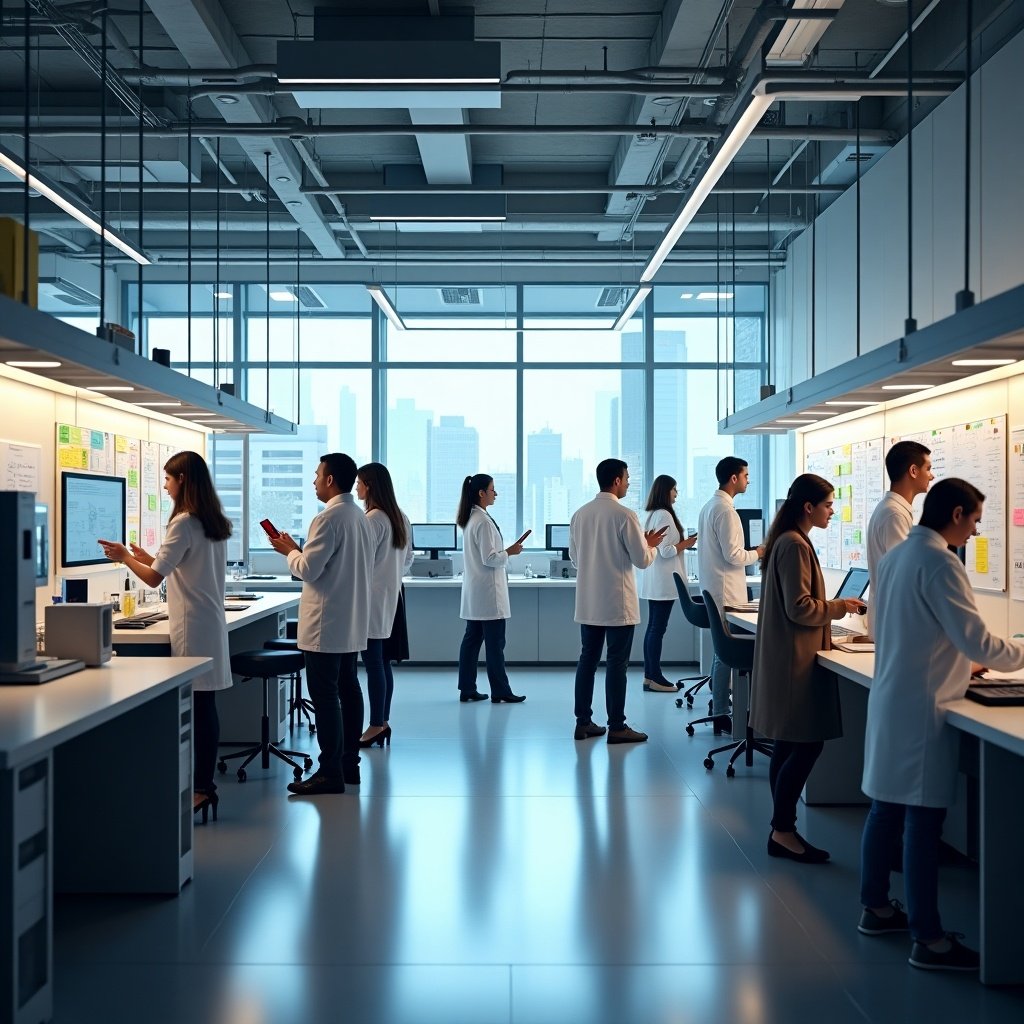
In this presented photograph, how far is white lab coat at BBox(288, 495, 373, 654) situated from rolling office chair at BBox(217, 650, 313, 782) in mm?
439

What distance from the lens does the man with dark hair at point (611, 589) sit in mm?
6129

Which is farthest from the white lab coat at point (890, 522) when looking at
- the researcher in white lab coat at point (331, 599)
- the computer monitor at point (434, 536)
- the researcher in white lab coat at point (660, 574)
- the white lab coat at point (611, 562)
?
the computer monitor at point (434, 536)

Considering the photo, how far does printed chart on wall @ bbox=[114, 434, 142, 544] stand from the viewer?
6098 mm

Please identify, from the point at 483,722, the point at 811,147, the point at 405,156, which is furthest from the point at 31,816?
the point at 811,147

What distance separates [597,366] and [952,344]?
266 inches

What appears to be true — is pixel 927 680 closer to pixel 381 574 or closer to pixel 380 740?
pixel 381 574

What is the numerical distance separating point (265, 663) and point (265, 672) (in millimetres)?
51

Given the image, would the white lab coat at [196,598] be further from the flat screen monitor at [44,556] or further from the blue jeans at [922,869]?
the blue jeans at [922,869]

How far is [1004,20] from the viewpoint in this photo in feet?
17.3

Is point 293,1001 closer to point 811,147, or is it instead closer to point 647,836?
point 647,836

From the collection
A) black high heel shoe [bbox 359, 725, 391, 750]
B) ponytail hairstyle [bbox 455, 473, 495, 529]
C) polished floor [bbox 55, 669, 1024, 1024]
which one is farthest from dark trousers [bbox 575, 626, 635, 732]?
ponytail hairstyle [bbox 455, 473, 495, 529]

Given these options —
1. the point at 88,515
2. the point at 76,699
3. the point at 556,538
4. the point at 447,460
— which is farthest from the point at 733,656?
the point at 447,460

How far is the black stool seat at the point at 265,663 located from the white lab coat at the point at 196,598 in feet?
2.35

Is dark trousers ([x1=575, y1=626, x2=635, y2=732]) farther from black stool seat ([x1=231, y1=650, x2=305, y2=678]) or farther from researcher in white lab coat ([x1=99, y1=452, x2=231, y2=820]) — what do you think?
researcher in white lab coat ([x1=99, y1=452, x2=231, y2=820])
